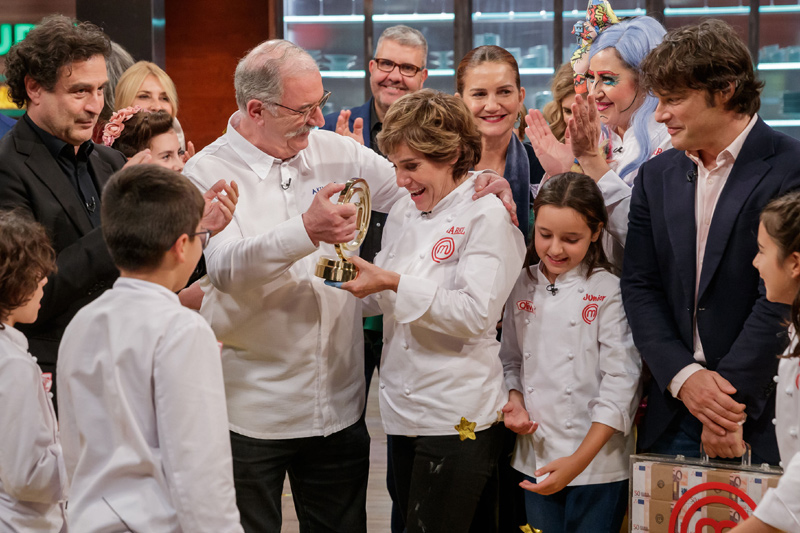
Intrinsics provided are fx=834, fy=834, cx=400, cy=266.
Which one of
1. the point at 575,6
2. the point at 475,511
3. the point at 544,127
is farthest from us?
the point at 575,6

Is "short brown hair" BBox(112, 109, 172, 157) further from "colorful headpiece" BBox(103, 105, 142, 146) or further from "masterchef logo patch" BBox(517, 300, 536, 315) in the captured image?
"masterchef logo patch" BBox(517, 300, 536, 315)

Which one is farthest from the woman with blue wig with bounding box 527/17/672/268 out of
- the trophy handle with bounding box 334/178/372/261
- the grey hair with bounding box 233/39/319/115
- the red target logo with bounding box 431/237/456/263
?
the grey hair with bounding box 233/39/319/115

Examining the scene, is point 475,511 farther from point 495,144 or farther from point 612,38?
point 612,38

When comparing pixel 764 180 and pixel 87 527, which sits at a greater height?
pixel 764 180

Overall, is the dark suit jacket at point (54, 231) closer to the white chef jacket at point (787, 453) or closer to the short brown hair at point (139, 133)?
the short brown hair at point (139, 133)

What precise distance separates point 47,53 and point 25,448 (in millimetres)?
1094

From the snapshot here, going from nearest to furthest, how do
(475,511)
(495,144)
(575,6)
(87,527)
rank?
(87,527)
(475,511)
(495,144)
(575,6)

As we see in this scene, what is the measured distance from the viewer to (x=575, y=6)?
777 centimetres

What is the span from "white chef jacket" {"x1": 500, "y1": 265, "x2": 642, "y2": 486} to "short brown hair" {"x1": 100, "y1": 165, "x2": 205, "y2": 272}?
1.18m

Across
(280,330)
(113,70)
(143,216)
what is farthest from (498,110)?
(113,70)

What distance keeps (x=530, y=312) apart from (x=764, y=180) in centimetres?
73

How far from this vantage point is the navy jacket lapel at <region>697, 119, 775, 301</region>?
2123 millimetres

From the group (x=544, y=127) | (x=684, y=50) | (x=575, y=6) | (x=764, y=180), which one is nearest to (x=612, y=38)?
(x=544, y=127)

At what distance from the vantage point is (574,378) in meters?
2.36
